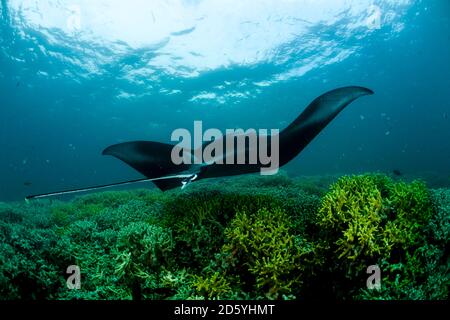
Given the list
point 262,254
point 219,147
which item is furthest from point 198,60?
point 262,254

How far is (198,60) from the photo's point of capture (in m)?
27.5

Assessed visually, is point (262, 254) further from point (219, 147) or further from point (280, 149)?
point (219, 147)

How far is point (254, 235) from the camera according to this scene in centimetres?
343

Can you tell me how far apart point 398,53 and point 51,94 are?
4858cm

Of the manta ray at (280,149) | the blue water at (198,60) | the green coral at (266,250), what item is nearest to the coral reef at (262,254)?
the green coral at (266,250)

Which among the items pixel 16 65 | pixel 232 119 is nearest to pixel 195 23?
pixel 16 65

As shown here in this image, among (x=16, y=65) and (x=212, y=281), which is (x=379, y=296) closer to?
(x=212, y=281)

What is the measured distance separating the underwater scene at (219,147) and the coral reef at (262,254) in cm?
2

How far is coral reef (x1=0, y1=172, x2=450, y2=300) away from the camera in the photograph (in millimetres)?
3136

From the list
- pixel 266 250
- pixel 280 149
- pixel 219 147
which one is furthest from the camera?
pixel 219 147

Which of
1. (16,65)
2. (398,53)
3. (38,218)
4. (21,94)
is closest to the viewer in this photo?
(38,218)

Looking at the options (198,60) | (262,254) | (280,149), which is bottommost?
(262,254)

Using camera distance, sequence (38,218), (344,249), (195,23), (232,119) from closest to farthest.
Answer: (344,249) < (38,218) < (195,23) < (232,119)

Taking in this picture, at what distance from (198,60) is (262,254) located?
2699 centimetres
